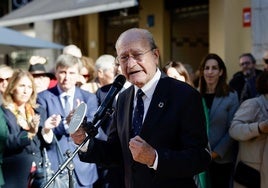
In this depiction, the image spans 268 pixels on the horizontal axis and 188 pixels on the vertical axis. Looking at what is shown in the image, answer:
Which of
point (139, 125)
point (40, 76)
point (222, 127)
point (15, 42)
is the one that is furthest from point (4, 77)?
point (139, 125)

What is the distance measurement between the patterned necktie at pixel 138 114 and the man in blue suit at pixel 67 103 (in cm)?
213

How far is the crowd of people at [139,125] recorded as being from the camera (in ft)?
10.4

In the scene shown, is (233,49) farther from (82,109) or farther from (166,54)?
(82,109)

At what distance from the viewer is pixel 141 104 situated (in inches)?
132

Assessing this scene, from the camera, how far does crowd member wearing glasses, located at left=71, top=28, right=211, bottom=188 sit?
307 cm

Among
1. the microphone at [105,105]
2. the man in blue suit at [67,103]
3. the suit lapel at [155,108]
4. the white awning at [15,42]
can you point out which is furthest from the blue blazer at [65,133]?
the white awning at [15,42]

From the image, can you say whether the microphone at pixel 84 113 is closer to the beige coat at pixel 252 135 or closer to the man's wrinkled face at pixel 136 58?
the man's wrinkled face at pixel 136 58

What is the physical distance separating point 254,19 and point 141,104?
5.32m

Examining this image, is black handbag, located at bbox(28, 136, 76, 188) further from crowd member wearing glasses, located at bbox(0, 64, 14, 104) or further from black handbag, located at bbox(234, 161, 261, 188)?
black handbag, located at bbox(234, 161, 261, 188)

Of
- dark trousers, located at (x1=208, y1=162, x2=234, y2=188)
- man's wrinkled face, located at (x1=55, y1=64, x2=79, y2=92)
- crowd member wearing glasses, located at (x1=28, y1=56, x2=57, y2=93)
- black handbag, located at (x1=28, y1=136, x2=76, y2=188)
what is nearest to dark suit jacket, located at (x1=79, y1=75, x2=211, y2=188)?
black handbag, located at (x1=28, y1=136, x2=76, y2=188)

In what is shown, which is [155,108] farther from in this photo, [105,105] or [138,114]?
[105,105]

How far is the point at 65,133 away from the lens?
545 centimetres

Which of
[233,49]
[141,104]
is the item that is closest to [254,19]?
[233,49]

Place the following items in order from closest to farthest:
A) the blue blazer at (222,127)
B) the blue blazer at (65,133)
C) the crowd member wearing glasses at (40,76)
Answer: the blue blazer at (65,133)
the blue blazer at (222,127)
the crowd member wearing glasses at (40,76)
